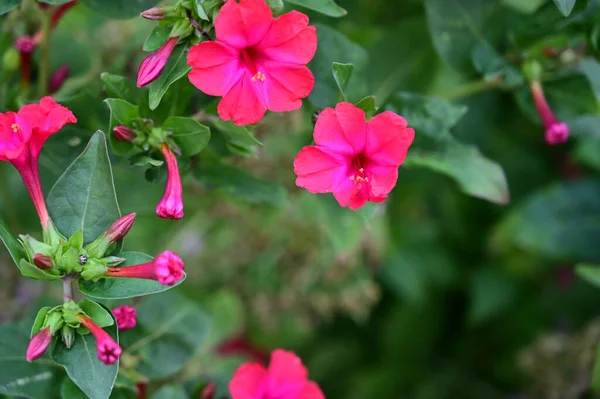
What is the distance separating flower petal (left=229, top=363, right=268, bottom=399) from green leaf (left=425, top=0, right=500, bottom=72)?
0.69 metres

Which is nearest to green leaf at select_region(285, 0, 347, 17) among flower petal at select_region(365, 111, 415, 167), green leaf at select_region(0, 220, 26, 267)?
flower petal at select_region(365, 111, 415, 167)

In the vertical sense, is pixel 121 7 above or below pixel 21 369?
above

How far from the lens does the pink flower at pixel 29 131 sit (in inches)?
37.4

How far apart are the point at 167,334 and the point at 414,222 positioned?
1.13 meters

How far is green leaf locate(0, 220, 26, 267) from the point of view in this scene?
36.6 inches

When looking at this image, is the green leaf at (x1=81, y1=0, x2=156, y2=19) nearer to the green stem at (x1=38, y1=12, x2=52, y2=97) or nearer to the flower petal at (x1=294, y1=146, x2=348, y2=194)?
the green stem at (x1=38, y1=12, x2=52, y2=97)

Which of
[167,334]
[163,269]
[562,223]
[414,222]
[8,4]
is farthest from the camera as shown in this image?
[414,222]

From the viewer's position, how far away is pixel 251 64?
99 cm

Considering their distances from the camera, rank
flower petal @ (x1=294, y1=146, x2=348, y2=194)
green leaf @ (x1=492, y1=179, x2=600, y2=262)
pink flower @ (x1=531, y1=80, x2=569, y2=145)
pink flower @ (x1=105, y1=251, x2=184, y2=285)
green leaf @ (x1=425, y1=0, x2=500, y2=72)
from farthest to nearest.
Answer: green leaf @ (x1=492, y1=179, x2=600, y2=262), green leaf @ (x1=425, y1=0, x2=500, y2=72), pink flower @ (x1=531, y1=80, x2=569, y2=145), flower petal @ (x1=294, y1=146, x2=348, y2=194), pink flower @ (x1=105, y1=251, x2=184, y2=285)

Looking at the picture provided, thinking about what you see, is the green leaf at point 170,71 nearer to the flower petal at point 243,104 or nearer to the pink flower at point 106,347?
the flower petal at point 243,104

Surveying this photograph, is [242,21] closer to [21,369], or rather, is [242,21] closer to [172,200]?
[172,200]

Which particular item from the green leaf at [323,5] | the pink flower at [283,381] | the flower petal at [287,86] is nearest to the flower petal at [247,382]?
the pink flower at [283,381]

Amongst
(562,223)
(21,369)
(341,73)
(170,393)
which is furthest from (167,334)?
(562,223)

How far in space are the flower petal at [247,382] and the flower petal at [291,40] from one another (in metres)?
0.50
